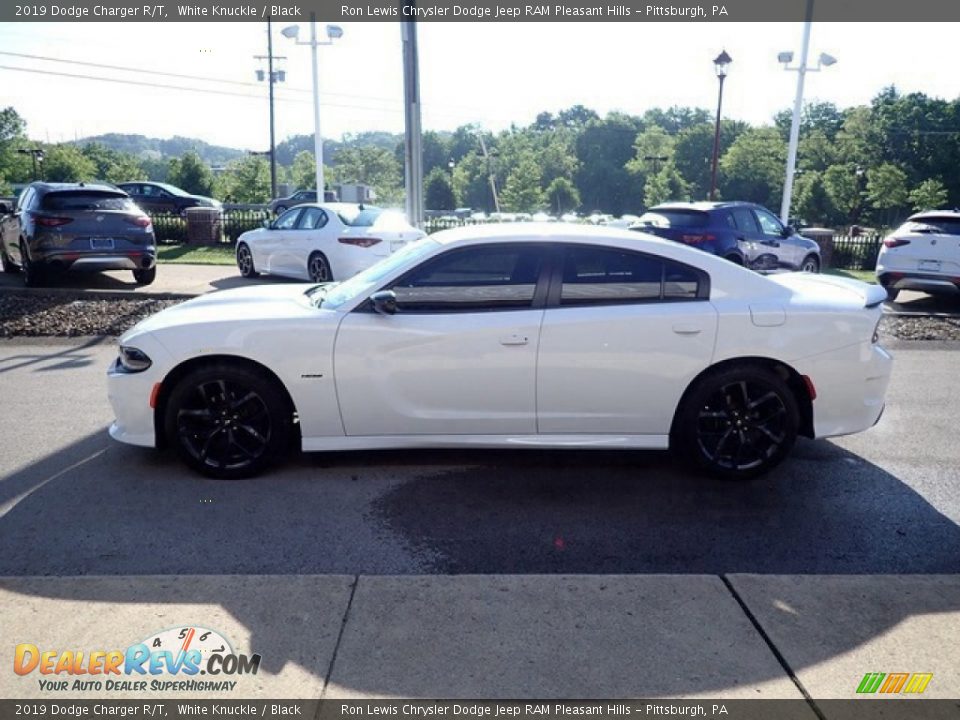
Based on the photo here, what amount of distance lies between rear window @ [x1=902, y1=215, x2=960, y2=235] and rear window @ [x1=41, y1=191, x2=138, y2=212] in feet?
41.0

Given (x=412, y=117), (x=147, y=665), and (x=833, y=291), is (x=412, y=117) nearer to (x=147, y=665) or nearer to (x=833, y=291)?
(x=833, y=291)

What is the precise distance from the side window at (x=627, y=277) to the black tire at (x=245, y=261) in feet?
34.8

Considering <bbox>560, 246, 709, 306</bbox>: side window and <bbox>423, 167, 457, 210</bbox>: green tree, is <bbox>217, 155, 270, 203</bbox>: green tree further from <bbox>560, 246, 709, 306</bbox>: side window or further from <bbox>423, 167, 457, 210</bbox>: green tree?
<bbox>560, 246, 709, 306</bbox>: side window

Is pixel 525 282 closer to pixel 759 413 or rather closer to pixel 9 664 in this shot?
A: pixel 759 413

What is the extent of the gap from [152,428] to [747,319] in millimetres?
3702

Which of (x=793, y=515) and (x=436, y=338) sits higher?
Result: (x=436, y=338)

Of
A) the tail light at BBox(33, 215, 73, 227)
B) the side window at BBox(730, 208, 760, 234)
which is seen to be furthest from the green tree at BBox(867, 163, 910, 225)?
the tail light at BBox(33, 215, 73, 227)

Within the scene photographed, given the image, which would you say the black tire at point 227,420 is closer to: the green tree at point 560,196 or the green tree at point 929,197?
the green tree at point 929,197

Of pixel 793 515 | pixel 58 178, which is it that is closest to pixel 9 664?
pixel 793 515

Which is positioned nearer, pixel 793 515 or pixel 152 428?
pixel 793 515

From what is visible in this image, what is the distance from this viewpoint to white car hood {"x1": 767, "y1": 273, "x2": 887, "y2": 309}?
4.73m

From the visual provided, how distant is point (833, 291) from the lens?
4953mm

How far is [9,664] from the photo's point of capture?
9.17ft

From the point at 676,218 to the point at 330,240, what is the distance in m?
5.88
